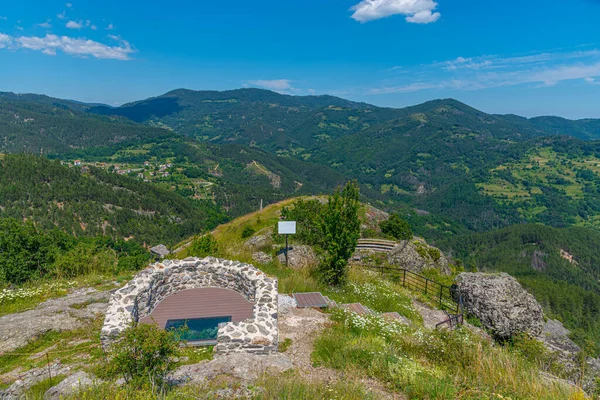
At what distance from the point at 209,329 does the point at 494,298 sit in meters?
11.6

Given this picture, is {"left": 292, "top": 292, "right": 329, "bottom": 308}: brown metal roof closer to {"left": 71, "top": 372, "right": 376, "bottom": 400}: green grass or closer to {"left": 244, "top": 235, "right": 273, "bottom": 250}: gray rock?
{"left": 71, "top": 372, "right": 376, "bottom": 400}: green grass

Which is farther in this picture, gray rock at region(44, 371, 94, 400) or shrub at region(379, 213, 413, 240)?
shrub at region(379, 213, 413, 240)

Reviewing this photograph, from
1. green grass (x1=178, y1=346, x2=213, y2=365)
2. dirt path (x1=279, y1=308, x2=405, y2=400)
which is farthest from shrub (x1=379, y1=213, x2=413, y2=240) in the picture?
green grass (x1=178, y1=346, x2=213, y2=365)

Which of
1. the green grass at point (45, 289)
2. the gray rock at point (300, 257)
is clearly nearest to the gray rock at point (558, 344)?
the gray rock at point (300, 257)

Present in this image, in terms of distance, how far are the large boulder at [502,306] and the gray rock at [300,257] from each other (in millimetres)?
7493

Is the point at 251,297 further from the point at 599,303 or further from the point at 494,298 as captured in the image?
the point at 599,303

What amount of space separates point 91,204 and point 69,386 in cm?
12822

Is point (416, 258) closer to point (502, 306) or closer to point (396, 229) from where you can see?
point (396, 229)

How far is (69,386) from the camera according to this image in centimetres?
580

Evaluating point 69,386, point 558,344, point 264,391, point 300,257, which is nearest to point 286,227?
point 300,257

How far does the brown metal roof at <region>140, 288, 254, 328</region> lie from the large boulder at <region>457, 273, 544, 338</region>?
985 centimetres

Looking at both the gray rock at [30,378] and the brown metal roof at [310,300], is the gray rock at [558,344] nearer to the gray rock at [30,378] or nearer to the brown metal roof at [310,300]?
the brown metal roof at [310,300]

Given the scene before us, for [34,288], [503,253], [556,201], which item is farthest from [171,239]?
[556,201]

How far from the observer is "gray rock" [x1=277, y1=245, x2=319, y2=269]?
16062mm
